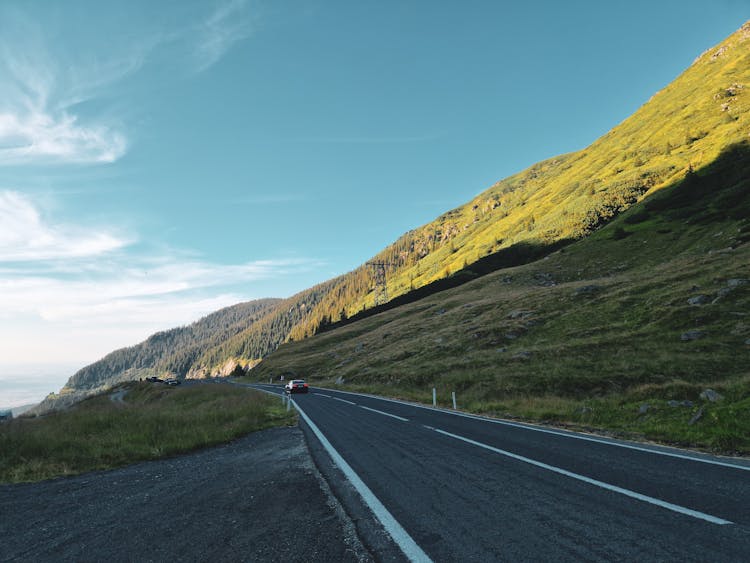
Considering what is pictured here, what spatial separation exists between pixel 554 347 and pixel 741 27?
19142 centimetres

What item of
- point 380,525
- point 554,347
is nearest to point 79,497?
point 380,525

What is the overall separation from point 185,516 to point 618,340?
22.7 metres

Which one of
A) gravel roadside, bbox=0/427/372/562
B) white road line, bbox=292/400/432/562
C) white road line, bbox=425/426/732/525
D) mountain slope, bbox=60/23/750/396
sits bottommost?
white road line, bbox=425/426/732/525

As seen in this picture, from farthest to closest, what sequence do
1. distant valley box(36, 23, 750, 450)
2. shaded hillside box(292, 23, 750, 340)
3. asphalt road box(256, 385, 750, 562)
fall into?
shaded hillside box(292, 23, 750, 340)
distant valley box(36, 23, 750, 450)
asphalt road box(256, 385, 750, 562)

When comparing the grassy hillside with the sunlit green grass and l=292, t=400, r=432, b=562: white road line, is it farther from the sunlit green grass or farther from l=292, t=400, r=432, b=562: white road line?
the sunlit green grass

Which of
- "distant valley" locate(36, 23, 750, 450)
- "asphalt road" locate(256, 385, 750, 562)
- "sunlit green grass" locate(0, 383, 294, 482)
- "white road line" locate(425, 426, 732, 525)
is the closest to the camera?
"asphalt road" locate(256, 385, 750, 562)

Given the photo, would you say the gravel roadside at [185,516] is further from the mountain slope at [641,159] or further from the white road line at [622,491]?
the mountain slope at [641,159]

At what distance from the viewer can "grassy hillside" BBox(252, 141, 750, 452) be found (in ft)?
40.1

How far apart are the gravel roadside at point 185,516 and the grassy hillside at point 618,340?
8436 mm

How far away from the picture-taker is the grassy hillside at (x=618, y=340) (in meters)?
12.2

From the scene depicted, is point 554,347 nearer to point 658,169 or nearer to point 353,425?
point 353,425

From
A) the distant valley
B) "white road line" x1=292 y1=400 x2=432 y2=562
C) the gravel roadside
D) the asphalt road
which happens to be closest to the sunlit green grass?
the gravel roadside

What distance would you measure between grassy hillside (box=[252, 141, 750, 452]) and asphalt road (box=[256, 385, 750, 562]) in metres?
3.18

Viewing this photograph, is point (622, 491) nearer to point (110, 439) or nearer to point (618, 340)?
point (110, 439)
